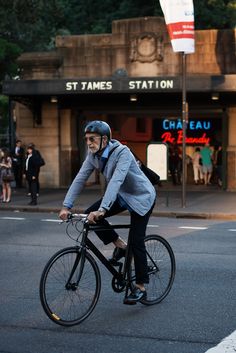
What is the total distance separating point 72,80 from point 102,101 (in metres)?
2.55

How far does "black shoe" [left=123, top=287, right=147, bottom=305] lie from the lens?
19.5 ft

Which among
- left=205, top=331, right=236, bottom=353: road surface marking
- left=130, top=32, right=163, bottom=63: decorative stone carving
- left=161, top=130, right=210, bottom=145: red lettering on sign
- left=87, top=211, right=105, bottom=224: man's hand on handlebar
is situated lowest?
left=205, top=331, right=236, bottom=353: road surface marking

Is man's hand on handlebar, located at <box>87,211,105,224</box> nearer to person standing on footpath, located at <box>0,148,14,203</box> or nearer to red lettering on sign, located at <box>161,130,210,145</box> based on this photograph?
person standing on footpath, located at <box>0,148,14,203</box>

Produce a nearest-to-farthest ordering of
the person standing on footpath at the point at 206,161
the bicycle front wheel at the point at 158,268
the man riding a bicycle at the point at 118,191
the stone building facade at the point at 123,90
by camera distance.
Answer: the man riding a bicycle at the point at 118,191 → the bicycle front wheel at the point at 158,268 → the stone building facade at the point at 123,90 → the person standing on footpath at the point at 206,161

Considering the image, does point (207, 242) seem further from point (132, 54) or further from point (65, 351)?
point (132, 54)

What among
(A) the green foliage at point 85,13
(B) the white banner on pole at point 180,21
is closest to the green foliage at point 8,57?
(A) the green foliage at point 85,13

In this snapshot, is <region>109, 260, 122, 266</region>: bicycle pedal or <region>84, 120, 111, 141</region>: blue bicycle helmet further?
<region>109, 260, 122, 266</region>: bicycle pedal

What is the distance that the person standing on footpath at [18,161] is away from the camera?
2138 centimetres

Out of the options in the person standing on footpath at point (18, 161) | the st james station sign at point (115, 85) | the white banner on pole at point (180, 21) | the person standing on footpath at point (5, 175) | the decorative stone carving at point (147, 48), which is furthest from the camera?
the person standing on footpath at point (18, 161)

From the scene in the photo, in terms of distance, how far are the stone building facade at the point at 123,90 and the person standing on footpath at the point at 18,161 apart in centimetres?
45

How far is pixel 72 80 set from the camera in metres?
19.2

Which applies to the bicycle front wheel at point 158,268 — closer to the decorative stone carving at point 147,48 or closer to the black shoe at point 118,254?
the black shoe at point 118,254

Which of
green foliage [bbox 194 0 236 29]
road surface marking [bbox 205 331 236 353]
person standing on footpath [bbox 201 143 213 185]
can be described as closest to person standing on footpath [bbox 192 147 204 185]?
person standing on footpath [bbox 201 143 213 185]

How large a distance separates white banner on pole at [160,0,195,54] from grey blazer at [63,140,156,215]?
1066 centimetres
